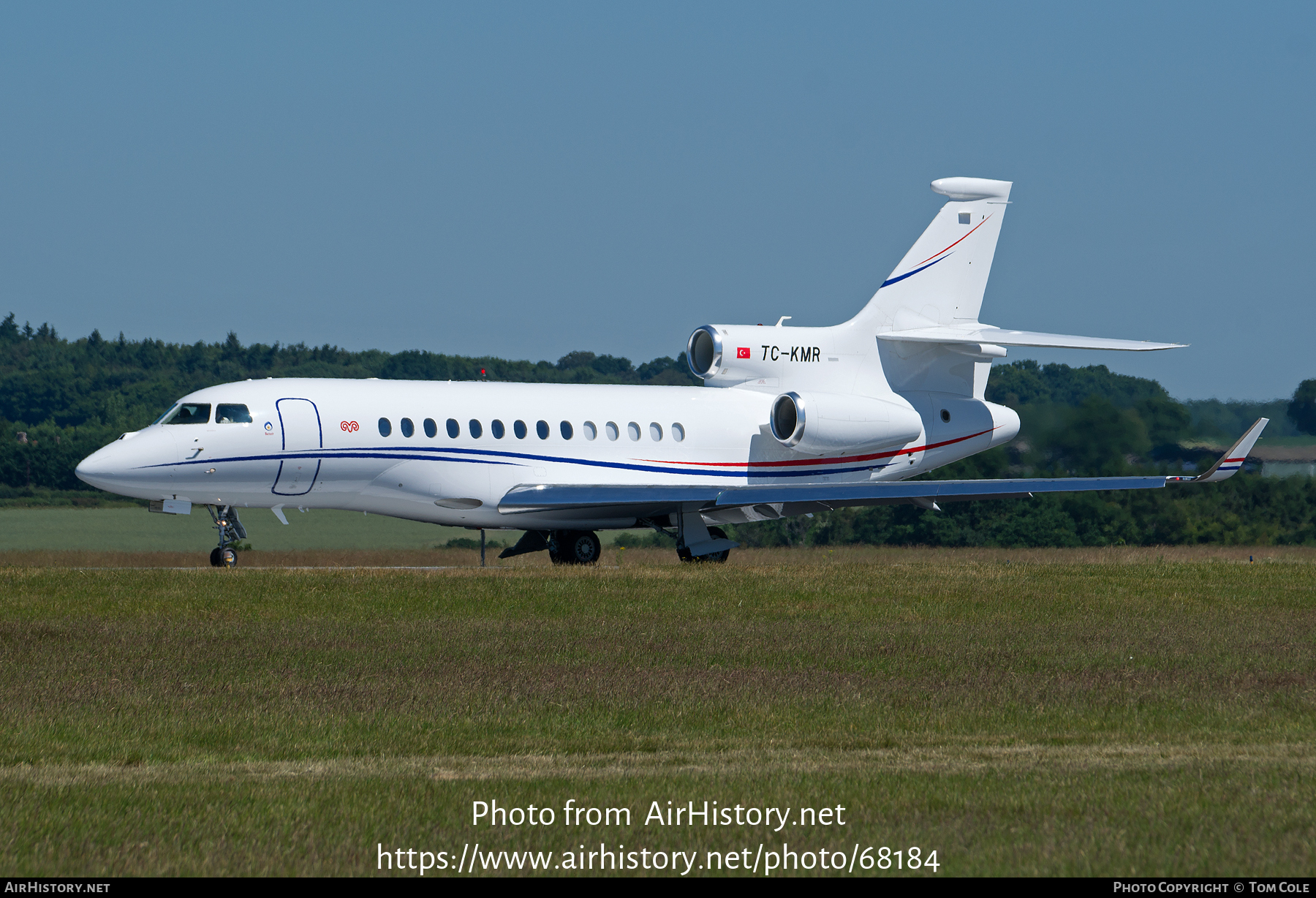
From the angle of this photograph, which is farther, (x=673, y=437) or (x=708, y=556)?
(x=673, y=437)

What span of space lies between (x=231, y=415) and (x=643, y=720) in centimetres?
1532

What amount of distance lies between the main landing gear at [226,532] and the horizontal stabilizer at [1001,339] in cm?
1395

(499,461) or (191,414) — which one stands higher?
(191,414)

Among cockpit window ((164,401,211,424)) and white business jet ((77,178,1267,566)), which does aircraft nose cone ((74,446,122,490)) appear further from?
cockpit window ((164,401,211,424))

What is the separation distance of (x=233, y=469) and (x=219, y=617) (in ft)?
24.0

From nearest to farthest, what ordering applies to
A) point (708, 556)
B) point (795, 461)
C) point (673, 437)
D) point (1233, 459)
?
1. point (1233, 459)
2. point (708, 556)
3. point (673, 437)
4. point (795, 461)

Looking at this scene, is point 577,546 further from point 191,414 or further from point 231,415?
point 191,414

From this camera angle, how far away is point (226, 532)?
83.8ft

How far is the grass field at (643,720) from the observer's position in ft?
26.5

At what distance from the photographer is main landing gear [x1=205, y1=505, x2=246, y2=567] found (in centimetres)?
2528

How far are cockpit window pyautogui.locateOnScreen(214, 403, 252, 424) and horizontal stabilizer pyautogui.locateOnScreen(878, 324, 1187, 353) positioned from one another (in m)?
13.5

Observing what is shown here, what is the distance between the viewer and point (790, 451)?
30.7 m

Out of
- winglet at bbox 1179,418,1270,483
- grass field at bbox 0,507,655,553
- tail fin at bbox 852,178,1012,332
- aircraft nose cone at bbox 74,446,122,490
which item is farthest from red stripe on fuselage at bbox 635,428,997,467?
aircraft nose cone at bbox 74,446,122,490

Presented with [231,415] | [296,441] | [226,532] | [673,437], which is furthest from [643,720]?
[673,437]
